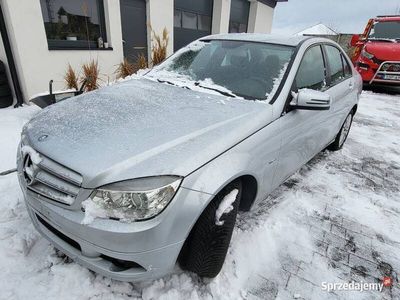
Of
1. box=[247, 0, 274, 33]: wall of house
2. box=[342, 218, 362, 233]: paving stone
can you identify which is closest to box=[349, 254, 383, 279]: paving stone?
box=[342, 218, 362, 233]: paving stone

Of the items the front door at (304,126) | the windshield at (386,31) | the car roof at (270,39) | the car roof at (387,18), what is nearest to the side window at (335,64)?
the front door at (304,126)

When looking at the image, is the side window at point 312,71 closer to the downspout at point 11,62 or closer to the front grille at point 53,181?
the front grille at point 53,181

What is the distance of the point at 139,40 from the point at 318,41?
20.3 feet

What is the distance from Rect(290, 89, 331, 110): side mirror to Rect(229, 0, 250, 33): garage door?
11.2m

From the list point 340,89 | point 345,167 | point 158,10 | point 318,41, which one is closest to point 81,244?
point 318,41

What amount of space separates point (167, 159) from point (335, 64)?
2885 mm

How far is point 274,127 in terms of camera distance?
2.14m

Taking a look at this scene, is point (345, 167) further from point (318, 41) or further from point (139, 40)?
point (139, 40)

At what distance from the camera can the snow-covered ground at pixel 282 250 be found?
6.14 ft

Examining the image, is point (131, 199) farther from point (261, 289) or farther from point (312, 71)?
point (312, 71)

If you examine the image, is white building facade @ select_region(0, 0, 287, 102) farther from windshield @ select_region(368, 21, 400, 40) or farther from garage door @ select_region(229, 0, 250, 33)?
windshield @ select_region(368, 21, 400, 40)

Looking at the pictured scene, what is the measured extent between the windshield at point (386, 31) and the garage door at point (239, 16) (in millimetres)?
5519

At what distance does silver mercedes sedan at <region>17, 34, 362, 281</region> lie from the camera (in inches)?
57.5

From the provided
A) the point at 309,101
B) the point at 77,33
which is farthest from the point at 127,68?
the point at 309,101
